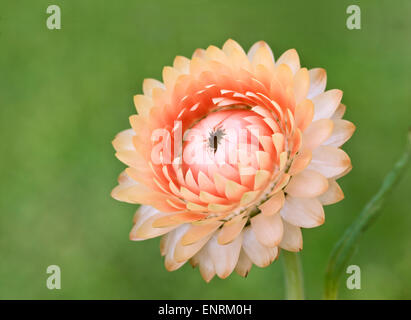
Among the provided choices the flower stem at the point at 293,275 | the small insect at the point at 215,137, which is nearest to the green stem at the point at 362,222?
the flower stem at the point at 293,275

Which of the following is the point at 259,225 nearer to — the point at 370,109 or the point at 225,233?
the point at 225,233

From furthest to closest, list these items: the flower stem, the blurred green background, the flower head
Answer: the blurred green background
the flower stem
the flower head

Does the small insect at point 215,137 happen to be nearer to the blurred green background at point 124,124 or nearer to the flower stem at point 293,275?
the flower stem at point 293,275

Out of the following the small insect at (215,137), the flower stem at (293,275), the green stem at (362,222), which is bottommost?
the flower stem at (293,275)

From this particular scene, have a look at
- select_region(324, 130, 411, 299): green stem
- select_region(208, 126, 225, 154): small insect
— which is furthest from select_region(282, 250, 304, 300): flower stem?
select_region(208, 126, 225, 154): small insect

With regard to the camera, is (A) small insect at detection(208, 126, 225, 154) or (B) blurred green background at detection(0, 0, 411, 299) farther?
(B) blurred green background at detection(0, 0, 411, 299)

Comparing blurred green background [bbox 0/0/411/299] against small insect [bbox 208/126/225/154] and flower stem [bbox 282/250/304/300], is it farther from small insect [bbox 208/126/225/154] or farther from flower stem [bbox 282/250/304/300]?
small insect [bbox 208/126/225/154]
